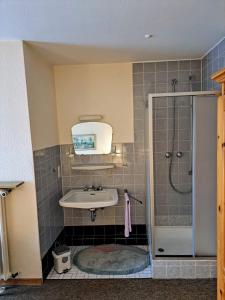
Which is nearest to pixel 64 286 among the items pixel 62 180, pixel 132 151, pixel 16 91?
pixel 62 180

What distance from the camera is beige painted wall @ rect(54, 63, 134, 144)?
10.2ft

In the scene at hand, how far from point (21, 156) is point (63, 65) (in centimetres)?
146

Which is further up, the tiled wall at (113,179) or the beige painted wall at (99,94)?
the beige painted wall at (99,94)

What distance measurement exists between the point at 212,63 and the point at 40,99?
6.52ft

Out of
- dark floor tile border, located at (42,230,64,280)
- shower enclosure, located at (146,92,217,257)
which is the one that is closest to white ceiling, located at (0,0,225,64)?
shower enclosure, located at (146,92,217,257)

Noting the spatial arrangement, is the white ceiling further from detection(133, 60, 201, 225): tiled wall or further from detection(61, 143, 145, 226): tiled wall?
detection(61, 143, 145, 226): tiled wall

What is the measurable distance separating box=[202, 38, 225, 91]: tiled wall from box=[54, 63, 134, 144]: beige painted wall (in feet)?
3.10

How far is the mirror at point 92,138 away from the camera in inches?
126

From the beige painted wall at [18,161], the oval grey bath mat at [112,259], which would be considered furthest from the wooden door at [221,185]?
the beige painted wall at [18,161]

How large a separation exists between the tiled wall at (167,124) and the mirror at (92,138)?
51 centimetres

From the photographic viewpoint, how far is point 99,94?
3.15 metres

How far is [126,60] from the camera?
2.99m

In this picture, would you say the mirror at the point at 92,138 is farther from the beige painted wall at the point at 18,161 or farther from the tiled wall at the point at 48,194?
the beige painted wall at the point at 18,161

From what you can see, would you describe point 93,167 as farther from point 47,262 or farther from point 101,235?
point 47,262
